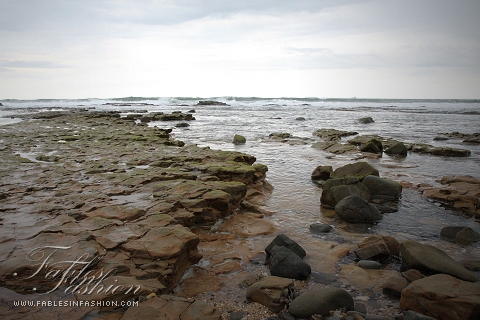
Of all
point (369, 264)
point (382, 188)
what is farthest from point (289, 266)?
point (382, 188)

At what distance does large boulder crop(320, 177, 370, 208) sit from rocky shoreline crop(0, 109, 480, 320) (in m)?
0.03

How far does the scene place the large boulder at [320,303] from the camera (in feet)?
11.6

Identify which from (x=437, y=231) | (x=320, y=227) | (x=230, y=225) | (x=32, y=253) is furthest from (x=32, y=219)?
(x=437, y=231)

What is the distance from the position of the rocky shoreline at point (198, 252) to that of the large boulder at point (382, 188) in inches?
1.2

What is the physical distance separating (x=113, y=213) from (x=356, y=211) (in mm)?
5091

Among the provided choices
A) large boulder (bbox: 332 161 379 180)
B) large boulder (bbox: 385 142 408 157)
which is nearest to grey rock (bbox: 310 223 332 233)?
large boulder (bbox: 332 161 379 180)

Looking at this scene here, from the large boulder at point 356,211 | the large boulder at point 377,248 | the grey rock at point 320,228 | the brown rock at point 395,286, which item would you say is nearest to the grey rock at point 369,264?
the large boulder at point 377,248

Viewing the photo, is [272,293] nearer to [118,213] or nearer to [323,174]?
[118,213]

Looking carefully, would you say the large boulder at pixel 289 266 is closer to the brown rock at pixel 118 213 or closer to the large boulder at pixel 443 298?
the large boulder at pixel 443 298

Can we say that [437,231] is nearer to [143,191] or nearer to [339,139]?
[143,191]

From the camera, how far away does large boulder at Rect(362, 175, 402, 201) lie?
8.23 meters

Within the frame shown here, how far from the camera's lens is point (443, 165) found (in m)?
12.4

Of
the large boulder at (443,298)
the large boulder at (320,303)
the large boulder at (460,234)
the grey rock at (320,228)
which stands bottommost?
the grey rock at (320,228)

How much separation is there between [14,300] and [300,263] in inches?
142
